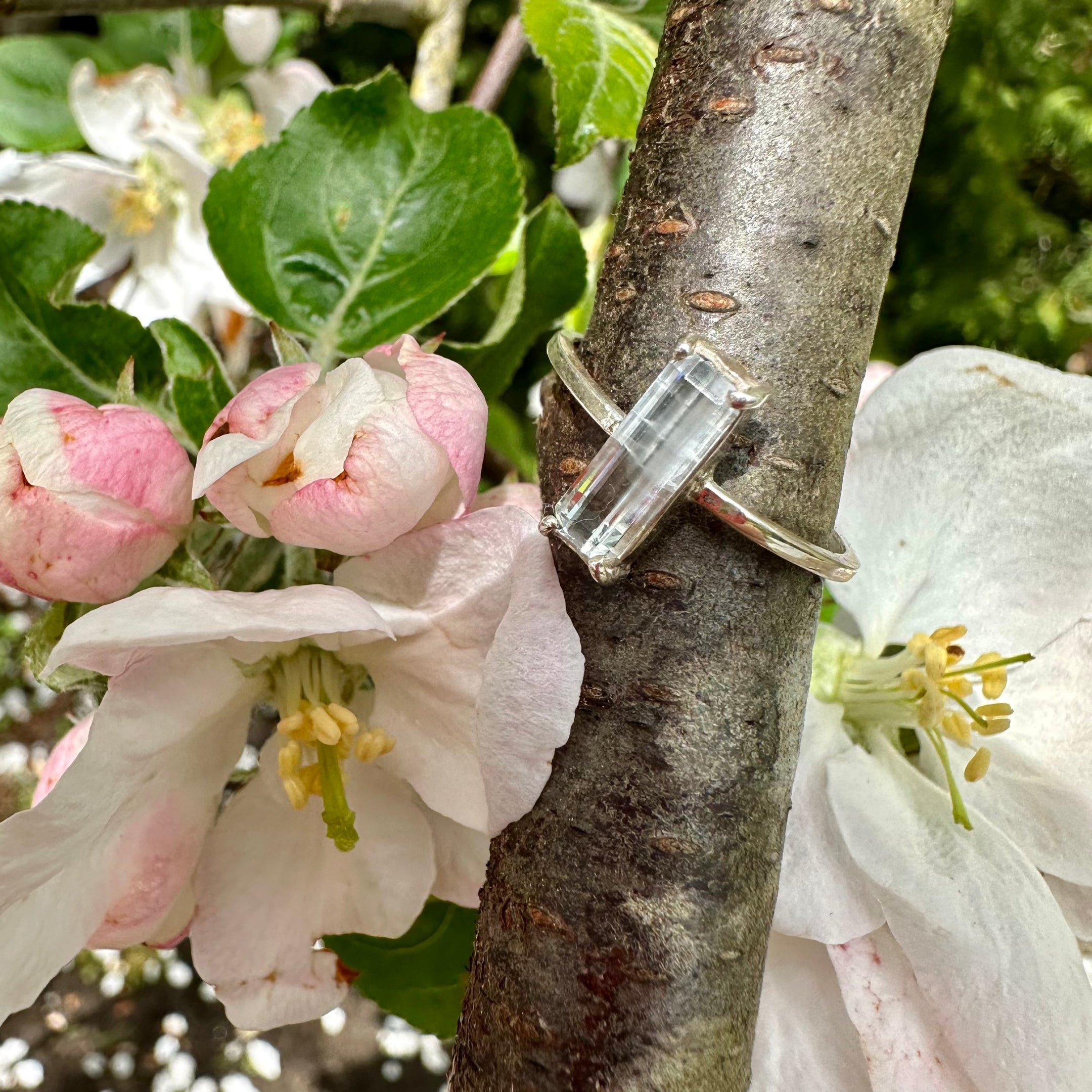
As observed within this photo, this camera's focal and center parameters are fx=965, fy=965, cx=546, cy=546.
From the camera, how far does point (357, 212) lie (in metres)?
0.39

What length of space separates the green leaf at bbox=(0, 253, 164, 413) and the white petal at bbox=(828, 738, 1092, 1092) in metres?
0.31

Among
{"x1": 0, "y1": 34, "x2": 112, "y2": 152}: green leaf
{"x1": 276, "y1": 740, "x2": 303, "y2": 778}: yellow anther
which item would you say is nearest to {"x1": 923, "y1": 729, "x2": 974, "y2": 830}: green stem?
{"x1": 276, "y1": 740, "x2": 303, "y2": 778}: yellow anther

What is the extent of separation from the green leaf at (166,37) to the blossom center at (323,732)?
0.59 metres

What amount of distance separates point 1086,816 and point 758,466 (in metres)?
0.18

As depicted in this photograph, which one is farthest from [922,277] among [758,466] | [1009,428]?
[758,466]

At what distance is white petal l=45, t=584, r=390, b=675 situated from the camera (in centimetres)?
22

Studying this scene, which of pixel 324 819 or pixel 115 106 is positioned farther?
pixel 115 106

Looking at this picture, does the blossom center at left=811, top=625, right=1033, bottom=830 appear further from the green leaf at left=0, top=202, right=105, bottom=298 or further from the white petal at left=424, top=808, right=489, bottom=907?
the green leaf at left=0, top=202, right=105, bottom=298

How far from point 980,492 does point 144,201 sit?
537mm

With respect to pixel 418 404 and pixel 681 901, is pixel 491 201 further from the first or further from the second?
pixel 681 901

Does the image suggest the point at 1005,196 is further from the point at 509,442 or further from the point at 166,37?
the point at 166,37

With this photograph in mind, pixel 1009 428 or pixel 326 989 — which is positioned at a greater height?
pixel 1009 428

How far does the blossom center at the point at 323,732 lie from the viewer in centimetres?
29

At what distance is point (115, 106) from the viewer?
2.02 feet
